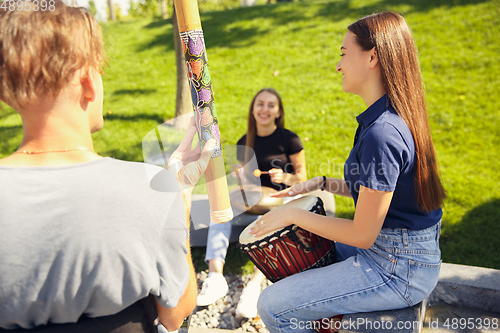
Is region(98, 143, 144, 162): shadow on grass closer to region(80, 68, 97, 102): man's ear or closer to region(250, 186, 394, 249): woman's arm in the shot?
region(250, 186, 394, 249): woman's arm

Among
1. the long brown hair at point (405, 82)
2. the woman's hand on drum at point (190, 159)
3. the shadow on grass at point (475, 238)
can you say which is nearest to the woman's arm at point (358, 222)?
the long brown hair at point (405, 82)

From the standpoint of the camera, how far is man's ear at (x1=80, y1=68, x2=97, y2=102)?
1.05m

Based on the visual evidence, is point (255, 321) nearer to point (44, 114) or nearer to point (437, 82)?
point (44, 114)

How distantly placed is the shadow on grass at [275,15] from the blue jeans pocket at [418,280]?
7.92 metres

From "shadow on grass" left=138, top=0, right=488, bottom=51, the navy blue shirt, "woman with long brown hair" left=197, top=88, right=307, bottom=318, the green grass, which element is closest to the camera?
the navy blue shirt

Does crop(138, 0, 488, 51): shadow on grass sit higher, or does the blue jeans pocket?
crop(138, 0, 488, 51): shadow on grass

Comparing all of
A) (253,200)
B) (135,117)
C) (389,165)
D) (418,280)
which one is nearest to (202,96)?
(389,165)

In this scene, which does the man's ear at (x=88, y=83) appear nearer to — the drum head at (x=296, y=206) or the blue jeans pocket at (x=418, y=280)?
the drum head at (x=296, y=206)

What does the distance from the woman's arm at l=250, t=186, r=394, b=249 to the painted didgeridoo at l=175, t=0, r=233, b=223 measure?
554 millimetres

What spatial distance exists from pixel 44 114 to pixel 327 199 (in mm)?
3123

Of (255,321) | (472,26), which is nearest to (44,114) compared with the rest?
(255,321)

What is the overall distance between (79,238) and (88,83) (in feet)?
1.56

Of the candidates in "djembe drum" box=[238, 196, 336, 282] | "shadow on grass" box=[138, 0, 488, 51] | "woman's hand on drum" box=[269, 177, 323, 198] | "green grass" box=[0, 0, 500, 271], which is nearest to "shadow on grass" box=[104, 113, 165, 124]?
"green grass" box=[0, 0, 500, 271]

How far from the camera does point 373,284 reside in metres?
1.77
